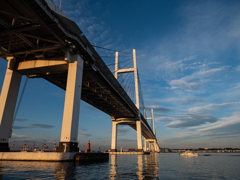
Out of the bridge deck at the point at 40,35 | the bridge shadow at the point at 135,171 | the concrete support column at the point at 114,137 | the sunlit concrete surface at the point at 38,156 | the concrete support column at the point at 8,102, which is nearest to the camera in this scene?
the bridge shadow at the point at 135,171

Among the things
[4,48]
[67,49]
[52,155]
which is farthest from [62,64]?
[52,155]

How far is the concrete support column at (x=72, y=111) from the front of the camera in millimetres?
17172

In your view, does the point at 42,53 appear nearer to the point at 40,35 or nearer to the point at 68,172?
the point at 40,35

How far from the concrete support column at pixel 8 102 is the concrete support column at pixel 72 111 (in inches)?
283

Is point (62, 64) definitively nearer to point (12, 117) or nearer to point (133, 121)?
point (12, 117)

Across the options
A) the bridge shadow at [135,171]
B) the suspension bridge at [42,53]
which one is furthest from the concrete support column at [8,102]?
the bridge shadow at [135,171]

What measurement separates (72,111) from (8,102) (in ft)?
27.5

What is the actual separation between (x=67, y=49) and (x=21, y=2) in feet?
22.9

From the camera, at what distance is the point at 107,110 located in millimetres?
55562

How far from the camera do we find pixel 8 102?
20.1 metres

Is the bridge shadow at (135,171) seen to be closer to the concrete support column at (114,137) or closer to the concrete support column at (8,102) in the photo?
the concrete support column at (8,102)

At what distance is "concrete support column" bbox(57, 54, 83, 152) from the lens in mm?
17172

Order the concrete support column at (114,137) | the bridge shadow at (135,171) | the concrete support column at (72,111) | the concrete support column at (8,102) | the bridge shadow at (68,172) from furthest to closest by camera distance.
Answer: the concrete support column at (114,137), the concrete support column at (8,102), the concrete support column at (72,111), the bridge shadow at (135,171), the bridge shadow at (68,172)

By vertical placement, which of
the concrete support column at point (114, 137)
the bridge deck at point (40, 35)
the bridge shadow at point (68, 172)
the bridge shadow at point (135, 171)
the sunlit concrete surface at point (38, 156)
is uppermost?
the bridge deck at point (40, 35)
